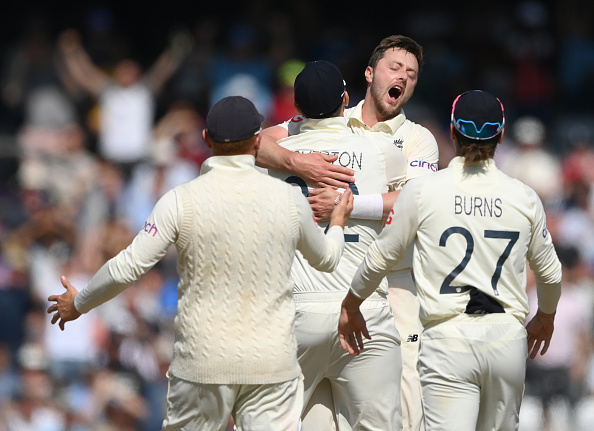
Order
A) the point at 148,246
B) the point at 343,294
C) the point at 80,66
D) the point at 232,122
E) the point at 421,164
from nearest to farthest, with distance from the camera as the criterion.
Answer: the point at 148,246
the point at 232,122
the point at 343,294
the point at 421,164
the point at 80,66

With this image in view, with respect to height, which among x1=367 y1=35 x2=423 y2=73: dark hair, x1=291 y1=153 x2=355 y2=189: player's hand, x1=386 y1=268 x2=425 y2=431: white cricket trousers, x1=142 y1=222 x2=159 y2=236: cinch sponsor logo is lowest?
x1=386 y1=268 x2=425 y2=431: white cricket trousers

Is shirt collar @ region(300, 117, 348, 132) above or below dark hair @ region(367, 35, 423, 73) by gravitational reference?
below

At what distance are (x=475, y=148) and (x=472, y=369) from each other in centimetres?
102

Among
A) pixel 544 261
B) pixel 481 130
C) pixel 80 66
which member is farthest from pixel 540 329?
pixel 80 66

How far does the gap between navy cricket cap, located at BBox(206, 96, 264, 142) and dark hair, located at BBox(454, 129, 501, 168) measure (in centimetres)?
98

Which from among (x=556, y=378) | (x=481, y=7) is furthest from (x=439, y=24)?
(x=556, y=378)

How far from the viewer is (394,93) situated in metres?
6.03

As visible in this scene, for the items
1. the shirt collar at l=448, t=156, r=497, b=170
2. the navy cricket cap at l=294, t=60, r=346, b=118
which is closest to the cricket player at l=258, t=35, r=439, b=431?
the navy cricket cap at l=294, t=60, r=346, b=118

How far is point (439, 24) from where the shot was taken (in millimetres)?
14633

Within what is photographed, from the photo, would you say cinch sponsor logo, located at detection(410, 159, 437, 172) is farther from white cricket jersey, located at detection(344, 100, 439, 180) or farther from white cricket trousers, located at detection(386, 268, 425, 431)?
white cricket trousers, located at detection(386, 268, 425, 431)

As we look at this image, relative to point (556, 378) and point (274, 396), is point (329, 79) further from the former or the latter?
point (556, 378)

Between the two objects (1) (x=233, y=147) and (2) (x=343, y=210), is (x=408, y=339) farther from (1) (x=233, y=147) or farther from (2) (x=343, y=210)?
(1) (x=233, y=147)

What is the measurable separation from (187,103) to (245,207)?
8938 millimetres

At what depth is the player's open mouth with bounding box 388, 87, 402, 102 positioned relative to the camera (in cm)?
602
